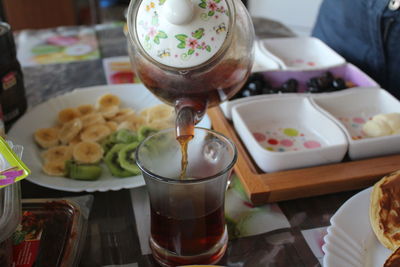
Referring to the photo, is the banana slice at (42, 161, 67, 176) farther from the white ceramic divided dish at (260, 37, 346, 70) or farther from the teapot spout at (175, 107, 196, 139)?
the white ceramic divided dish at (260, 37, 346, 70)

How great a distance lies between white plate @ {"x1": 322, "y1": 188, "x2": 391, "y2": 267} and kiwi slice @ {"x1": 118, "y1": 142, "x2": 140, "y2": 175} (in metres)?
0.33

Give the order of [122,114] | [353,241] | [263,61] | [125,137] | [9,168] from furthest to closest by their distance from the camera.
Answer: [263,61] → [122,114] → [125,137] → [353,241] → [9,168]

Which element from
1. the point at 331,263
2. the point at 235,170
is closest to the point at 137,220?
the point at 235,170

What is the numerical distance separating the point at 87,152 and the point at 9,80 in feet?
0.80

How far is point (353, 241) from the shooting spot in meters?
0.56

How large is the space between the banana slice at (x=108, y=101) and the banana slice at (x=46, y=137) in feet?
0.44

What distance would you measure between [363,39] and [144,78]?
76 centimetres

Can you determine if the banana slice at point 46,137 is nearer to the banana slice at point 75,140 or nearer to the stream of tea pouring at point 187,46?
the banana slice at point 75,140

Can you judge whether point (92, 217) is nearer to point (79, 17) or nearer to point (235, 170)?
point (235, 170)

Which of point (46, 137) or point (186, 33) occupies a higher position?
point (186, 33)

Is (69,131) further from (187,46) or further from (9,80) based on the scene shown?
(187,46)

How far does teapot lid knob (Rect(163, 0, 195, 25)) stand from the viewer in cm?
52

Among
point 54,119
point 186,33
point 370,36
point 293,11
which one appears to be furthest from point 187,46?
point 293,11

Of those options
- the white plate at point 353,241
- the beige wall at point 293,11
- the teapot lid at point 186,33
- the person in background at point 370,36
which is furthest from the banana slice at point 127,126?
the beige wall at point 293,11
